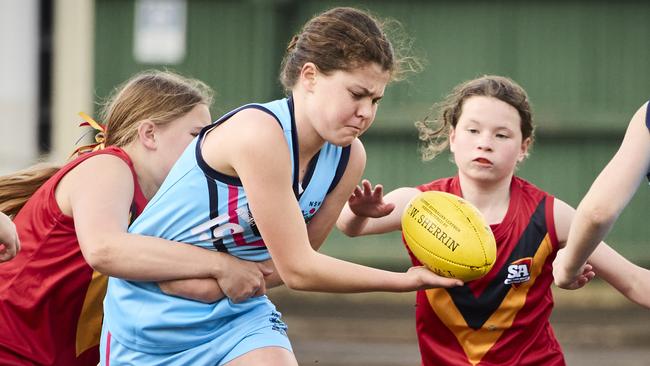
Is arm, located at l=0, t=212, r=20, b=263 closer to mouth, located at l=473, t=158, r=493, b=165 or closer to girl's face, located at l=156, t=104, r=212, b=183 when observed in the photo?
girl's face, located at l=156, t=104, r=212, b=183

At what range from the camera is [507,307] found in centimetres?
476

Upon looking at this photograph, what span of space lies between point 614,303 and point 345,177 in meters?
8.29

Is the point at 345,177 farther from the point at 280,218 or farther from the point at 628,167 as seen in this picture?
the point at 628,167

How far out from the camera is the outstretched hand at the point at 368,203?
455 cm

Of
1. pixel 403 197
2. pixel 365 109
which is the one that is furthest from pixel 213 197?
pixel 403 197

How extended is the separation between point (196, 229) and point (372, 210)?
79cm

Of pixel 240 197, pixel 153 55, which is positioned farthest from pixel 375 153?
pixel 240 197

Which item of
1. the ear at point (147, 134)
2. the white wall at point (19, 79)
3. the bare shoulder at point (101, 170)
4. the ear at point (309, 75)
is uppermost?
the ear at point (309, 75)

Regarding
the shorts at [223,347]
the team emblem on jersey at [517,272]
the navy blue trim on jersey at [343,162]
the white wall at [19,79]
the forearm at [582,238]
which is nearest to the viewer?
the forearm at [582,238]

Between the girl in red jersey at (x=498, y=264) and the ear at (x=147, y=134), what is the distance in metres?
0.80

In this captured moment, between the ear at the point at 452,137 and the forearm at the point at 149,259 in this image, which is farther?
the ear at the point at 452,137

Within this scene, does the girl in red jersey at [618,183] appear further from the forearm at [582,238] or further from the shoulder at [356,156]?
the shoulder at [356,156]

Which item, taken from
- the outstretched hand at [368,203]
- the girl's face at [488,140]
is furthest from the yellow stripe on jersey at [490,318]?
the outstretched hand at [368,203]

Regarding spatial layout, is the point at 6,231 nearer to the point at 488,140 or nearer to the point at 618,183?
the point at 618,183
